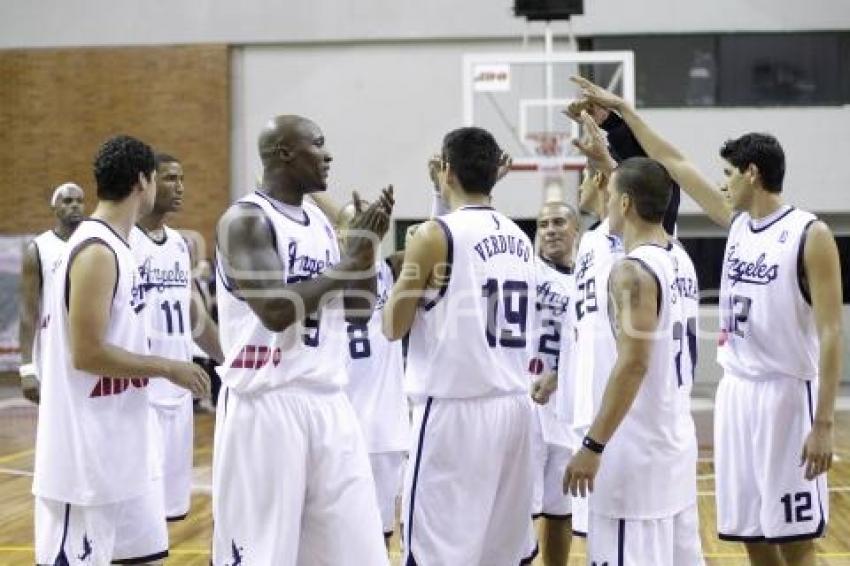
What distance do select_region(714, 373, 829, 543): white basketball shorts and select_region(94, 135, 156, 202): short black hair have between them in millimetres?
2672

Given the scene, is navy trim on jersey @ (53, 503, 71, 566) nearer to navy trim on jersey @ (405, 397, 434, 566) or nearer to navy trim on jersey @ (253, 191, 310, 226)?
navy trim on jersey @ (405, 397, 434, 566)

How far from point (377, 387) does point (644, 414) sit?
7.85ft

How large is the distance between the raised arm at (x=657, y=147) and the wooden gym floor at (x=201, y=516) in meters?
2.27

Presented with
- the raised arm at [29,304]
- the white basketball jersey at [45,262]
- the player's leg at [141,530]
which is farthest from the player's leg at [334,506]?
the white basketball jersey at [45,262]

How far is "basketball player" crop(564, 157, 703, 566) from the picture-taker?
12.8 feet

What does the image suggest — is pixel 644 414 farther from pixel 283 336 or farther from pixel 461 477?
pixel 283 336

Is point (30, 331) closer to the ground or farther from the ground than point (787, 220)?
closer to the ground

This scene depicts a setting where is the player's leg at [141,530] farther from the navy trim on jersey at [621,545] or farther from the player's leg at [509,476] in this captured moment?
the navy trim on jersey at [621,545]

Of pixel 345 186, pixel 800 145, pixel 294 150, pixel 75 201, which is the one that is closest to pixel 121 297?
pixel 294 150

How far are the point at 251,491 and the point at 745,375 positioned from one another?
2.25 metres

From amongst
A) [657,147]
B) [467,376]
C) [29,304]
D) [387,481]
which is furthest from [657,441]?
[29,304]

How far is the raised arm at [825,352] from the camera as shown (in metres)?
4.38

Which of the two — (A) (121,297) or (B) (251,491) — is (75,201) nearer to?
(A) (121,297)

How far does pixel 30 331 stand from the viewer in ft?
20.9
